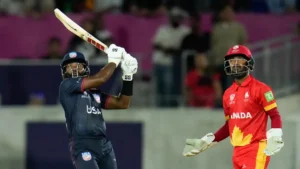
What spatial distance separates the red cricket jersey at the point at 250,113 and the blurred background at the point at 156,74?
9.62 ft

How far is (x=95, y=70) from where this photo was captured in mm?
14867

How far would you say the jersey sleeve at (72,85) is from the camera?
10.4 m

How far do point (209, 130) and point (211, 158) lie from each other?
42 centimetres

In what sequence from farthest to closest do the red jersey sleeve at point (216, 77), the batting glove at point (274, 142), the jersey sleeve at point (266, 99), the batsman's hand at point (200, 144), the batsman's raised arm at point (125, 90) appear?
the red jersey sleeve at point (216, 77) → the batsman's hand at point (200, 144) → the batsman's raised arm at point (125, 90) → the jersey sleeve at point (266, 99) → the batting glove at point (274, 142)

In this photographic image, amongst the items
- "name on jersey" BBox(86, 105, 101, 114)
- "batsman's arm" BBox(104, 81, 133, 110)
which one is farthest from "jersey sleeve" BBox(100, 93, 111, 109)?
"name on jersey" BBox(86, 105, 101, 114)

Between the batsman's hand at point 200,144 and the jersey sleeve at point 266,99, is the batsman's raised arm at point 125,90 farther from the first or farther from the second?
the jersey sleeve at point 266,99

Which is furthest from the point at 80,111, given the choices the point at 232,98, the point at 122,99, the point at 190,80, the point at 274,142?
the point at 190,80

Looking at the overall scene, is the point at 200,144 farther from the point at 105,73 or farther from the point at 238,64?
the point at 105,73

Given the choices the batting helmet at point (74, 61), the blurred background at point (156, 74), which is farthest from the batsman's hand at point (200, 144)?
the blurred background at point (156, 74)

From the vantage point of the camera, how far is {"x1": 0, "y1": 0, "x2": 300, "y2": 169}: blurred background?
14258mm

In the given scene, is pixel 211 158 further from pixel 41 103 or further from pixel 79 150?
pixel 79 150

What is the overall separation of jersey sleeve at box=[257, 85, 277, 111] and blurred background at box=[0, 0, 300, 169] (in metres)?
3.05

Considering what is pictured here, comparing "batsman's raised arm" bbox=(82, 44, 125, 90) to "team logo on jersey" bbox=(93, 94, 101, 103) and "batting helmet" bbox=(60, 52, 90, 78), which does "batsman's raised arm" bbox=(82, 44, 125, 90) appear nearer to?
"batting helmet" bbox=(60, 52, 90, 78)

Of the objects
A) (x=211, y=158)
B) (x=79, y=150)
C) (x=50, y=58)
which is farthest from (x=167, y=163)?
(x=79, y=150)
